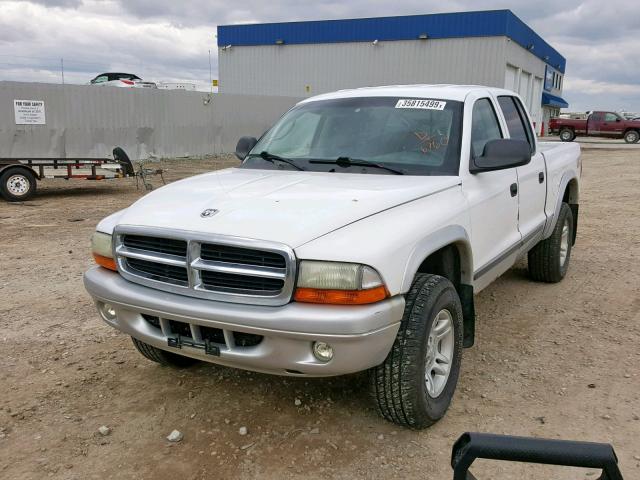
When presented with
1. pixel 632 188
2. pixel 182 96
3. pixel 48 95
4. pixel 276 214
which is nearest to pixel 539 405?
pixel 276 214

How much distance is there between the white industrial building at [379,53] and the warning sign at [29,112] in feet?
74.2

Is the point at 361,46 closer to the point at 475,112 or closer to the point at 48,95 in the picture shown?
the point at 48,95

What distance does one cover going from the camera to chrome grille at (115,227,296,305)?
261cm

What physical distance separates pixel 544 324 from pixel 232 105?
20.1 m

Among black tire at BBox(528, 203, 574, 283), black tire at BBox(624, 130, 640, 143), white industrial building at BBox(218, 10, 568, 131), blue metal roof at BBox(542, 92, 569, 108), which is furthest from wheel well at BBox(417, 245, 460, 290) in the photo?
blue metal roof at BBox(542, 92, 569, 108)

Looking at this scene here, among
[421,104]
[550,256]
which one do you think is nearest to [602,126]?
[550,256]

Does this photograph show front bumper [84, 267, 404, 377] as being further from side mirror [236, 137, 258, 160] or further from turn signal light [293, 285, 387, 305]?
side mirror [236, 137, 258, 160]

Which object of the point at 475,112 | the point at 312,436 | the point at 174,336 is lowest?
the point at 312,436

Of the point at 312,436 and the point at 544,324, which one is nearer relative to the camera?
the point at 312,436

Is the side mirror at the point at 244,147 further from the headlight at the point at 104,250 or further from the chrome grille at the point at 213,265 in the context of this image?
the chrome grille at the point at 213,265

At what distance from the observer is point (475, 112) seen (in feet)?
13.4

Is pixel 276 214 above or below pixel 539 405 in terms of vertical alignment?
above

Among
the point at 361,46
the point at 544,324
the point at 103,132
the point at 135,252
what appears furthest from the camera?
the point at 361,46

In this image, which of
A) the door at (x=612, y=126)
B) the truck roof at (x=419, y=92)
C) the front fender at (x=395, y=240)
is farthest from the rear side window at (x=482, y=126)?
the door at (x=612, y=126)
